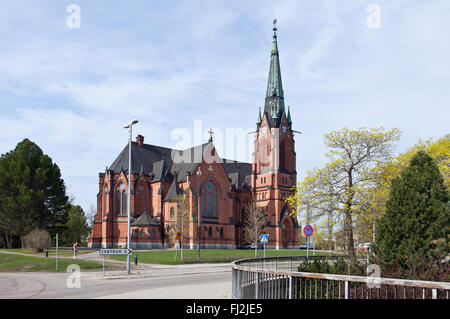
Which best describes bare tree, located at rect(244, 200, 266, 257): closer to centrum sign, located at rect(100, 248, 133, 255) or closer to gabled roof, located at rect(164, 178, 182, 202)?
gabled roof, located at rect(164, 178, 182, 202)

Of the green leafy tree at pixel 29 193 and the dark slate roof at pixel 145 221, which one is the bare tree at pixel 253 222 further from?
the green leafy tree at pixel 29 193

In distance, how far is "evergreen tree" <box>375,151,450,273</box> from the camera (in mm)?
15500

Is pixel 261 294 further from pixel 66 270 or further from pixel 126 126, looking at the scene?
pixel 66 270

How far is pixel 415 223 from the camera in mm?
15938

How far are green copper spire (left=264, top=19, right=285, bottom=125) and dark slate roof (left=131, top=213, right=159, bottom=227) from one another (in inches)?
1240

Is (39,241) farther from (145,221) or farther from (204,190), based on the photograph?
(204,190)

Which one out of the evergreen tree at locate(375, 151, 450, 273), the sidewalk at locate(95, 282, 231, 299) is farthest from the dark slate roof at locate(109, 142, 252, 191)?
the evergreen tree at locate(375, 151, 450, 273)

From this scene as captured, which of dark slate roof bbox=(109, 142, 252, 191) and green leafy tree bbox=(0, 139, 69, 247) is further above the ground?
dark slate roof bbox=(109, 142, 252, 191)

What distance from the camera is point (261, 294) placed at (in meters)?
12.3

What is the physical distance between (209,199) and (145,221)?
12033 millimetres

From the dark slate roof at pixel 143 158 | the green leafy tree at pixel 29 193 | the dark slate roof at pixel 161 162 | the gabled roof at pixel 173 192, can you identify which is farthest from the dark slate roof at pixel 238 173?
the green leafy tree at pixel 29 193

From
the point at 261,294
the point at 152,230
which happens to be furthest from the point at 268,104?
the point at 261,294

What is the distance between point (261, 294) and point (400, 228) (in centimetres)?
692

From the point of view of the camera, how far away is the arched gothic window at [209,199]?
232 feet
